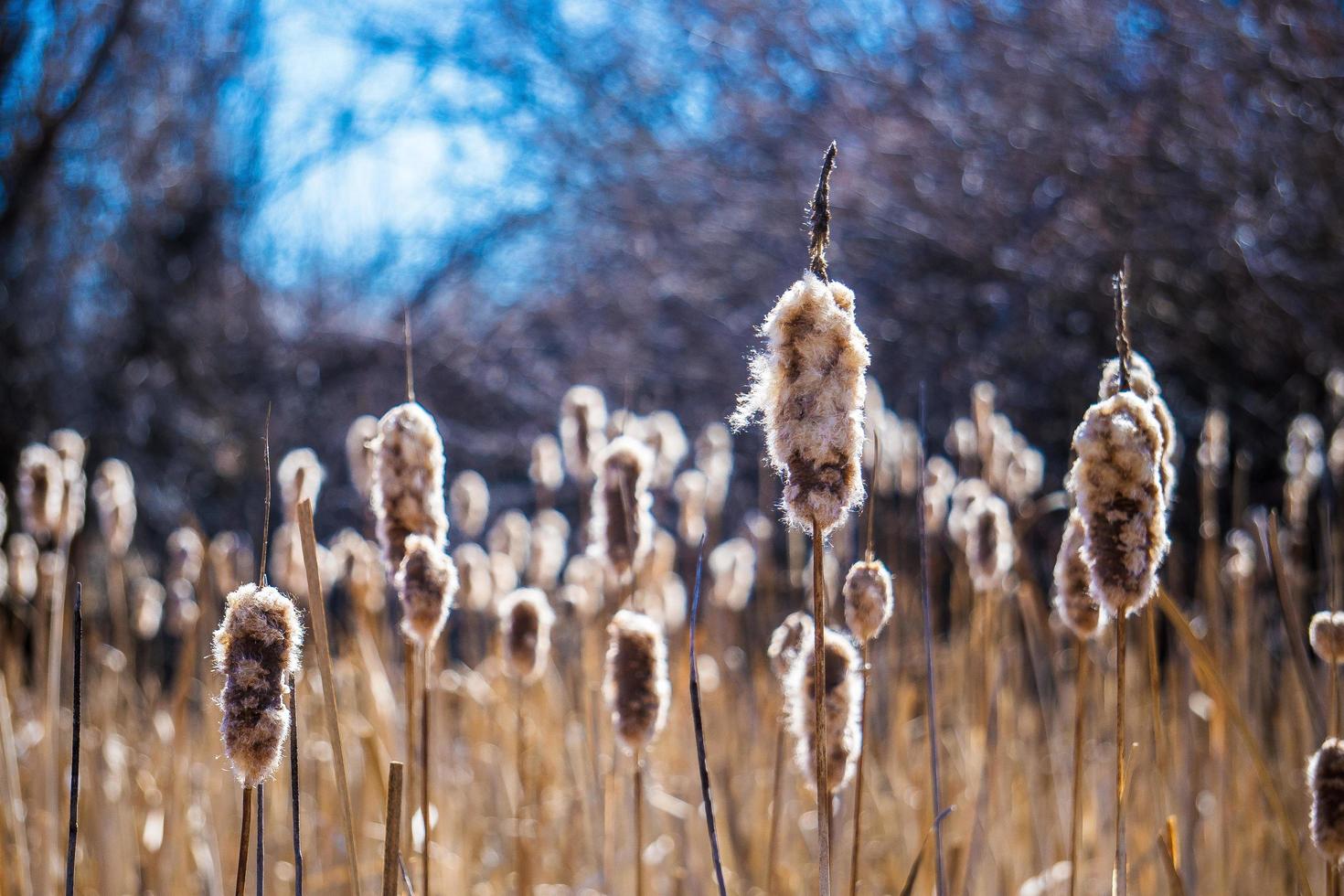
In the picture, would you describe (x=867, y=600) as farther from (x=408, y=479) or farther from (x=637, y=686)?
(x=408, y=479)

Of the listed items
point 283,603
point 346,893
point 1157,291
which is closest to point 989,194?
point 1157,291

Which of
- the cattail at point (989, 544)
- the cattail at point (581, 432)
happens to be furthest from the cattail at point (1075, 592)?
the cattail at point (581, 432)

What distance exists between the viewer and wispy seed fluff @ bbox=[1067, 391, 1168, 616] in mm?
719

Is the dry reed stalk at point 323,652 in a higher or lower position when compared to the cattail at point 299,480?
lower

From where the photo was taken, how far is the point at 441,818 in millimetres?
2051

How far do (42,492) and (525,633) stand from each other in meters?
0.83

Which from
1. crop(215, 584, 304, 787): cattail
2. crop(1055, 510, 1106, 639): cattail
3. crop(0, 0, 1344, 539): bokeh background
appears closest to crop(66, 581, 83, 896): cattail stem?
crop(215, 584, 304, 787): cattail

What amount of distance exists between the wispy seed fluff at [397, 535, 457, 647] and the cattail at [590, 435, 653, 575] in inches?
14.6

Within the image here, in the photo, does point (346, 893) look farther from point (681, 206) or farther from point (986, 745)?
point (681, 206)

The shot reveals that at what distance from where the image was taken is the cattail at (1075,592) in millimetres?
984

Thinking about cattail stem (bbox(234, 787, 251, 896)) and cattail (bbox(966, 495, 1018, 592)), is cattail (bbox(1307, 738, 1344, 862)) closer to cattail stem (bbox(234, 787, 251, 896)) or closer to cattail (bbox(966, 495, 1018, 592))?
cattail (bbox(966, 495, 1018, 592))

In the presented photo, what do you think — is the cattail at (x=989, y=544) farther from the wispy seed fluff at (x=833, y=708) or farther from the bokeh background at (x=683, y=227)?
the bokeh background at (x=683, y=227)

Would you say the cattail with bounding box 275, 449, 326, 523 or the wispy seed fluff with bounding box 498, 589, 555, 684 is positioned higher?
the cattail with bounding box 275, 449, 326, 523

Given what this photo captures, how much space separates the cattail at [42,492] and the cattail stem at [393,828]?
3.23ft
